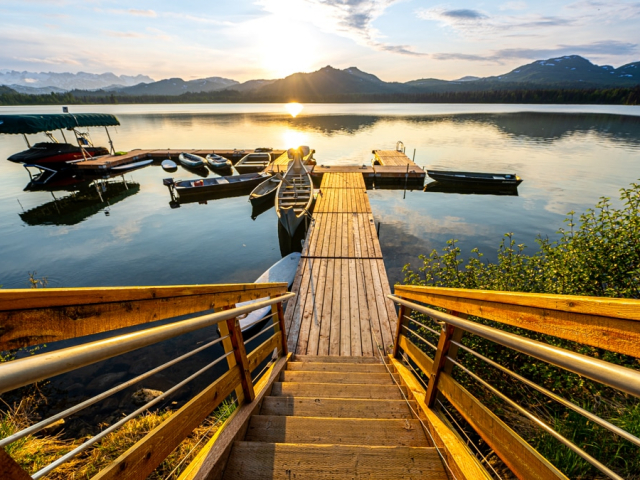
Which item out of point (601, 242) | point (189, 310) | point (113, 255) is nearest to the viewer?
point (189, 310)

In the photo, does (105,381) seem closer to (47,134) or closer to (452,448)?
(452,448)

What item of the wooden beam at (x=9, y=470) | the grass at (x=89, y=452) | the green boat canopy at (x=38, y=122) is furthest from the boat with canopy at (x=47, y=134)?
the wooden beam at (x=9, y=470)

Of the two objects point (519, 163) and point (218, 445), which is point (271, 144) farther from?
point (218, 445)

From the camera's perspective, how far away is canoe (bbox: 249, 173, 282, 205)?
16969 mm

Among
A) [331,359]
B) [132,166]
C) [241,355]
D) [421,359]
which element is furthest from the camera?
[132,166]

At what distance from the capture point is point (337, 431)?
2.43 metres

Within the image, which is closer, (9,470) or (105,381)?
(9,470)

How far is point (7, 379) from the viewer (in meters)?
0.79

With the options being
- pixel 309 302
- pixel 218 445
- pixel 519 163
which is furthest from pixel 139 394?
pixel 519 163

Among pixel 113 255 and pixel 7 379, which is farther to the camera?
pixel 113 255

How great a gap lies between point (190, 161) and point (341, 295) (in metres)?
23.7

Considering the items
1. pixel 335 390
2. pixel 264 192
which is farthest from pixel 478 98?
pixel 335 390

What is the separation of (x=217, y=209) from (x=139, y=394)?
44.7 feet

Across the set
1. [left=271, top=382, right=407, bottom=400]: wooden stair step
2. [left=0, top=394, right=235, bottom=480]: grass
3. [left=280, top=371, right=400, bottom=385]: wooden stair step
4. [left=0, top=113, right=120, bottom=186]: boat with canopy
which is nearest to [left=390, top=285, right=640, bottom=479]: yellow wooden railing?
[left=271, top=382, right=407, bottom=400]: wooden stair step
